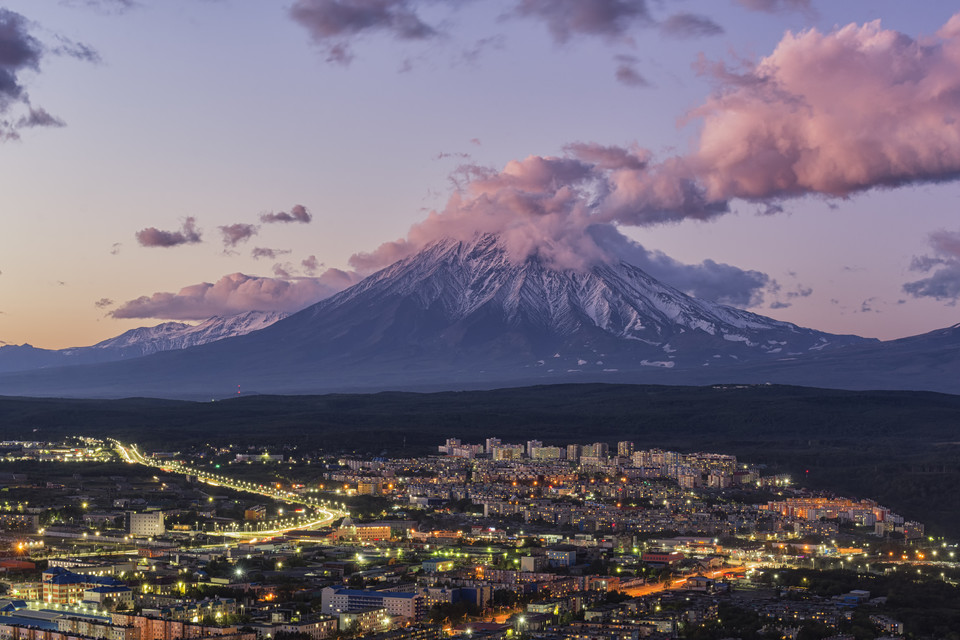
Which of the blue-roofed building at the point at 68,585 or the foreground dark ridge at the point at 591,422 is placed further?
the foreground dark ridge at the point at 591,422

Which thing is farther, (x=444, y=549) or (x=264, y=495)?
(x=264, y=495)

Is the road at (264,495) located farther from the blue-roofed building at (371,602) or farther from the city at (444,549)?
the blue-roofed building at (371,602)

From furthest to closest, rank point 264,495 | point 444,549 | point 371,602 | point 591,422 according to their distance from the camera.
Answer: point 591,422 < point 264,495 < point 444,549 < point 371,602

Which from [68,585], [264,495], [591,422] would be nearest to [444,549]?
[68,585]

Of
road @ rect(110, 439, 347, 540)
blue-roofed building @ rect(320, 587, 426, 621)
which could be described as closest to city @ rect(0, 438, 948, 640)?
blue-roofed building @ rect(320, 587, 426, 621)

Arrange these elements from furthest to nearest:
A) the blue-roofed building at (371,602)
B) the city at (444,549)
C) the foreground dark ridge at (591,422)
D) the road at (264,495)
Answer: the foreground dark ridge at (591,422)
the road at (264,495)
the blue-roofed building at (371,602)
the city at (444,549)

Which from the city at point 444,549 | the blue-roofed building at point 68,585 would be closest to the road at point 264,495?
the city at point 444,549

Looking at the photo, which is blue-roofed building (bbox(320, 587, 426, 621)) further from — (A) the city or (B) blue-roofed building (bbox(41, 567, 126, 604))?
(B) blue-roofed building (bbox(41, 567, 126, 604))

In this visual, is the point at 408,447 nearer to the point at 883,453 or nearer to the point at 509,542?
the point at 883,453

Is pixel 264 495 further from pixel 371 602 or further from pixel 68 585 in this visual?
pixel 371 602
